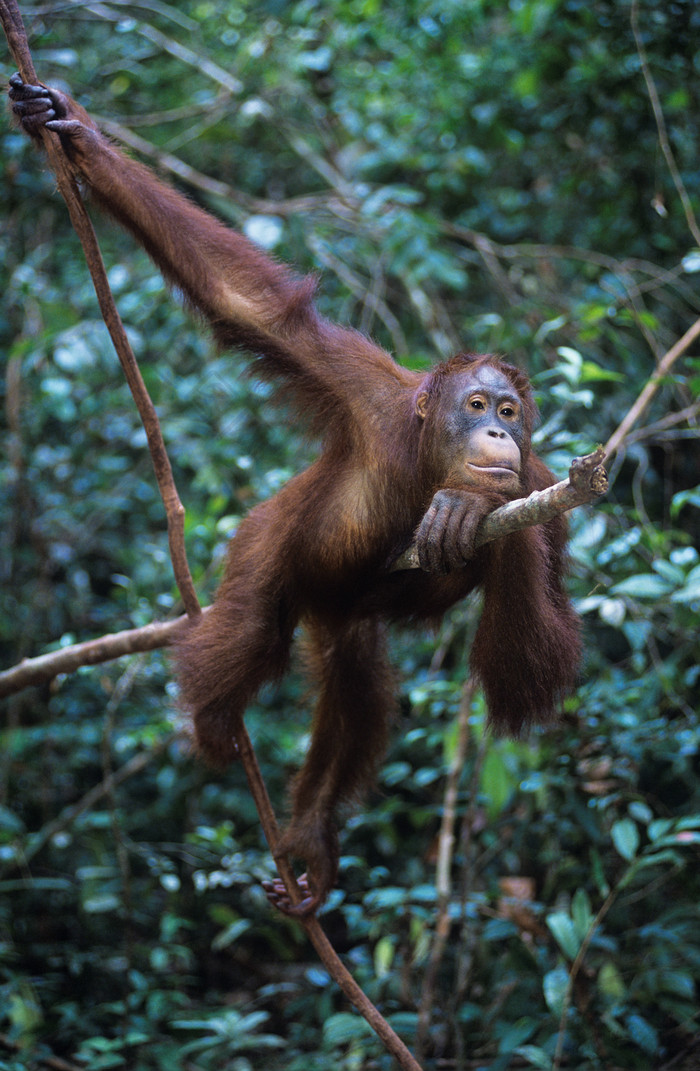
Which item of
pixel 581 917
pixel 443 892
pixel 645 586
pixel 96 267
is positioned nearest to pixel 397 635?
pixel 645 586

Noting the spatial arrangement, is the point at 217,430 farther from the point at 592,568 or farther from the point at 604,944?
the point at 604,944

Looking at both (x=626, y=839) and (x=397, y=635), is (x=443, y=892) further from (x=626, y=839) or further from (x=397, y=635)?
(x=397, y=635)

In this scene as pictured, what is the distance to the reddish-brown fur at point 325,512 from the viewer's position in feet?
8.25

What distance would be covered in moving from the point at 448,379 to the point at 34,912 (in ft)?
11.0

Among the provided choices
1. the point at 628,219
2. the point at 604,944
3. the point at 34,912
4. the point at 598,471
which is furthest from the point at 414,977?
the point at 628,219

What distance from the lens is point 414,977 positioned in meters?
3.84

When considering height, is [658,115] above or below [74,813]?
above

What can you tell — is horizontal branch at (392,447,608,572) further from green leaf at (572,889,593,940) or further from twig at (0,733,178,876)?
twig at (0,733,178,876)

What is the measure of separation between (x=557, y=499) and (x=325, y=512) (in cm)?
115

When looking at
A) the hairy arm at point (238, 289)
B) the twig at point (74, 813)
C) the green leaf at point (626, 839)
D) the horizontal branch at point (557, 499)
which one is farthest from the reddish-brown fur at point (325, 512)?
the twig at point (74, 813)

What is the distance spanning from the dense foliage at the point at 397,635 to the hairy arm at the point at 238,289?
0.62ft

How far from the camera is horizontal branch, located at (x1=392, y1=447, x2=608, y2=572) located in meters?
1.51

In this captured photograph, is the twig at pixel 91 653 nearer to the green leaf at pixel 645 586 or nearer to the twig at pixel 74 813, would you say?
the twig at pixel 74 813

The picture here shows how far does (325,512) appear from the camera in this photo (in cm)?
269
